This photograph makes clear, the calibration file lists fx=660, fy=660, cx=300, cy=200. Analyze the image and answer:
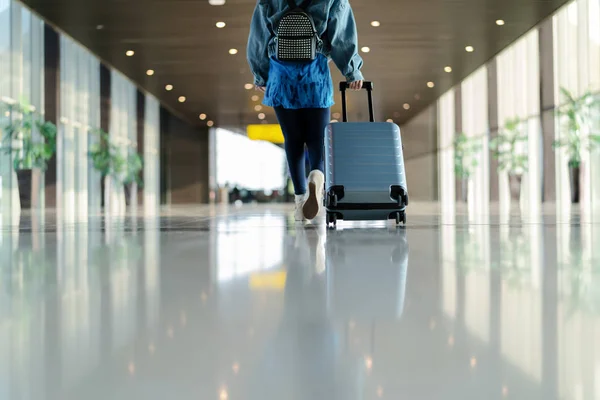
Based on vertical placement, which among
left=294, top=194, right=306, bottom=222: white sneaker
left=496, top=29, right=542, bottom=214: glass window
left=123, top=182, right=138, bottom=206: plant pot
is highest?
left=496, top=29, right=542, bottom=214: glass window

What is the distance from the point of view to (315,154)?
5.15m

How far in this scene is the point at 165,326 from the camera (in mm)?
1043

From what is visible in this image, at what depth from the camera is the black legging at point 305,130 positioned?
504 cm

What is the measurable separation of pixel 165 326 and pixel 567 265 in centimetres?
137

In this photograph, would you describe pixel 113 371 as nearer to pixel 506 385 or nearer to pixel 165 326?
pixel 165 326

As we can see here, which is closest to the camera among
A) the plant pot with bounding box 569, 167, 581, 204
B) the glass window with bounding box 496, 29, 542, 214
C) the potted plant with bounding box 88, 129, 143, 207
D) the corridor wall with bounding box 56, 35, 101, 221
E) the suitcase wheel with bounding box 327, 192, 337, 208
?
the suitcase wheel with bounding box 327, 192, 337, 208

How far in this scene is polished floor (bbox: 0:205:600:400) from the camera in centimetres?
72

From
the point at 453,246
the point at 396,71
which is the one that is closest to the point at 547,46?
the point at 396,71

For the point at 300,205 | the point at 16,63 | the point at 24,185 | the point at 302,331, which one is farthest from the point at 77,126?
the point at 302,331

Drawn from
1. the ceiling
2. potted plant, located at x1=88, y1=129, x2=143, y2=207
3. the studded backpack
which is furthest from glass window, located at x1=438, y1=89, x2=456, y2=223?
the studded backpack

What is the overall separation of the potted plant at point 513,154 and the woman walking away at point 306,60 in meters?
15.8

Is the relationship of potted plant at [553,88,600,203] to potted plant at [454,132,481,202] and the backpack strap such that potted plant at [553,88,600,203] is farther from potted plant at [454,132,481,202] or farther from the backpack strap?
the backpack strap

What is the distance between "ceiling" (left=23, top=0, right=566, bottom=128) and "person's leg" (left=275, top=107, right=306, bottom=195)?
777 centimetres

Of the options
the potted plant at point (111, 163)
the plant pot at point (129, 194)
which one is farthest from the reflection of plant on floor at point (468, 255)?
the plant pot at point (129, 194)
